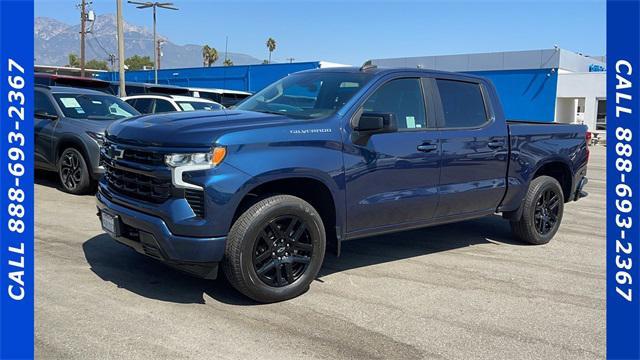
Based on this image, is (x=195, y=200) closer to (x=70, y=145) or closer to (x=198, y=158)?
(x=198, y=158)

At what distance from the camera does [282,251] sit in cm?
454

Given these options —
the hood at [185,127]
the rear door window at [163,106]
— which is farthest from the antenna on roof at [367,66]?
the rear door window at [163,106]

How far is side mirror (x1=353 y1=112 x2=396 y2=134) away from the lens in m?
4.73

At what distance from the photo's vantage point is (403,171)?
17.0 ft

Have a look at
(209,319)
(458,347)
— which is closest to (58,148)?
(209,319)

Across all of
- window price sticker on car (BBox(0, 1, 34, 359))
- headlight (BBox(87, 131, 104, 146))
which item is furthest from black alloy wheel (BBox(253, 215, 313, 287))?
headlight (BBox(87, 131, 104, 146))

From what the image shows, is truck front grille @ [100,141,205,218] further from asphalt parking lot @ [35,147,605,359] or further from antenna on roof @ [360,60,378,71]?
antenna on roof @ [360,60,378,71]

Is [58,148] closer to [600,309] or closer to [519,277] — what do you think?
[519,277]

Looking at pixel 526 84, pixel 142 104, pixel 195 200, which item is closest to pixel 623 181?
pixel 195 200

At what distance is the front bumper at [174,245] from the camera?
412cm

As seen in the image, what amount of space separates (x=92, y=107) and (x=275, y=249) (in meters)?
6.33

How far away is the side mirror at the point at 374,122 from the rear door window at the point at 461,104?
1066 millimetres

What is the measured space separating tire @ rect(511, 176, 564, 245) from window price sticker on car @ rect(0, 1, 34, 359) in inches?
219

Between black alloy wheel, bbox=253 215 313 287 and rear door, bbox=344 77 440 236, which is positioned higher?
rear door, bbox=344 77 440 236
